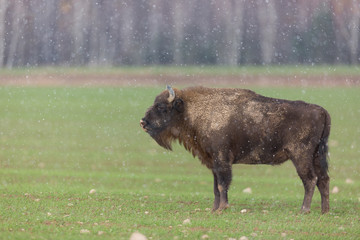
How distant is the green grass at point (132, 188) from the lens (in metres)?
9.83

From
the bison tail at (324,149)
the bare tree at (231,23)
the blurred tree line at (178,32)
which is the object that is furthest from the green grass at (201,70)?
the bison tail at (324,149)

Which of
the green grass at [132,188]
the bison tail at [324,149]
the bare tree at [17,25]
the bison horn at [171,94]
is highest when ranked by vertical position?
the bare tree at [17,25]

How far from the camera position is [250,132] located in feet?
38.6

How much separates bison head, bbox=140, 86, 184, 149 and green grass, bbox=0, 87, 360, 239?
54.7 inches

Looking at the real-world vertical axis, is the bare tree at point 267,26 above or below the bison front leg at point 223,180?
above

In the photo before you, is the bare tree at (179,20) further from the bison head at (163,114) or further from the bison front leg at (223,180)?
the bison front leg at (223,180)

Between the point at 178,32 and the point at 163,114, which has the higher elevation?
the point at 178,32

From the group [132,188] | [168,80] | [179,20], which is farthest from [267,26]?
[132,188]

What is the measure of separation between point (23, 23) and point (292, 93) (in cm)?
3098

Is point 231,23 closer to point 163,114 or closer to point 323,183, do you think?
point 163,114

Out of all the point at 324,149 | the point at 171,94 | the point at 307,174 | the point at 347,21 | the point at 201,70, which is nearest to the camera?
the point at 307,174

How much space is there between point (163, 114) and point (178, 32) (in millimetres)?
51718

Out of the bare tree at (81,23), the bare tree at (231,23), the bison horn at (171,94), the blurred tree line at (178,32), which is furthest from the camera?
the bare tree at (81,23)

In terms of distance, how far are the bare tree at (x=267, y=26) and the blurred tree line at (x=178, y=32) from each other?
10cm
